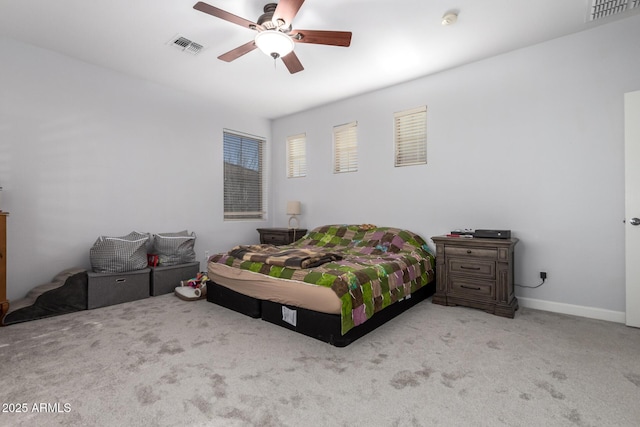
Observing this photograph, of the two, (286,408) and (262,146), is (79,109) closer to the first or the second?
(262,146)

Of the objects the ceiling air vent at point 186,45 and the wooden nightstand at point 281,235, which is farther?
the wooden nightstand at point 281,235

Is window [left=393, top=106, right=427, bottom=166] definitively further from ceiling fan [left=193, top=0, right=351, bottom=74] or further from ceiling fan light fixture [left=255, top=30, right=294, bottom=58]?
ceiling fan light fixture [left=255, top=30, right=294, bottom=58]

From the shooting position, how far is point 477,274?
10.3 feet

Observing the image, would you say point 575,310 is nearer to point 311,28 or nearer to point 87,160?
point 311,28

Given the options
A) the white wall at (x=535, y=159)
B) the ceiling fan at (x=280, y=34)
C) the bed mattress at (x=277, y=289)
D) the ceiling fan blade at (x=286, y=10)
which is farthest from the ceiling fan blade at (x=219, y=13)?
the white wall at (x=535, y=159)

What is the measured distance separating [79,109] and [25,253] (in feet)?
5.63

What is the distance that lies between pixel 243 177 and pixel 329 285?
11.9 ft

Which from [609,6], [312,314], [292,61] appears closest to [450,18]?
[609,6]

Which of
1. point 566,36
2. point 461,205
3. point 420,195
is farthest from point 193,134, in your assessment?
point 566,36

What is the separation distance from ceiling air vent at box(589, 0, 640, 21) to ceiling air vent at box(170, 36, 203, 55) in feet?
12.0

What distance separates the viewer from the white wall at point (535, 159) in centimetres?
290

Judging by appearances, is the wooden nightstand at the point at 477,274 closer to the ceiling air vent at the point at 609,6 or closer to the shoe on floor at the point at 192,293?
the ceiling air vent at the point at 609,6

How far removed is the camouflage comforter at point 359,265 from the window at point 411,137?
1.02 m

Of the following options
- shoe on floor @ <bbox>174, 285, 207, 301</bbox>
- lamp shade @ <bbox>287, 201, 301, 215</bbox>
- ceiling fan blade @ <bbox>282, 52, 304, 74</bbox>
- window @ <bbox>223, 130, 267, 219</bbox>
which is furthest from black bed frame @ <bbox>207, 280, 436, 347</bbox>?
ceiling fan blade @ <bbox>282, 52, 304, 74</bbox>
